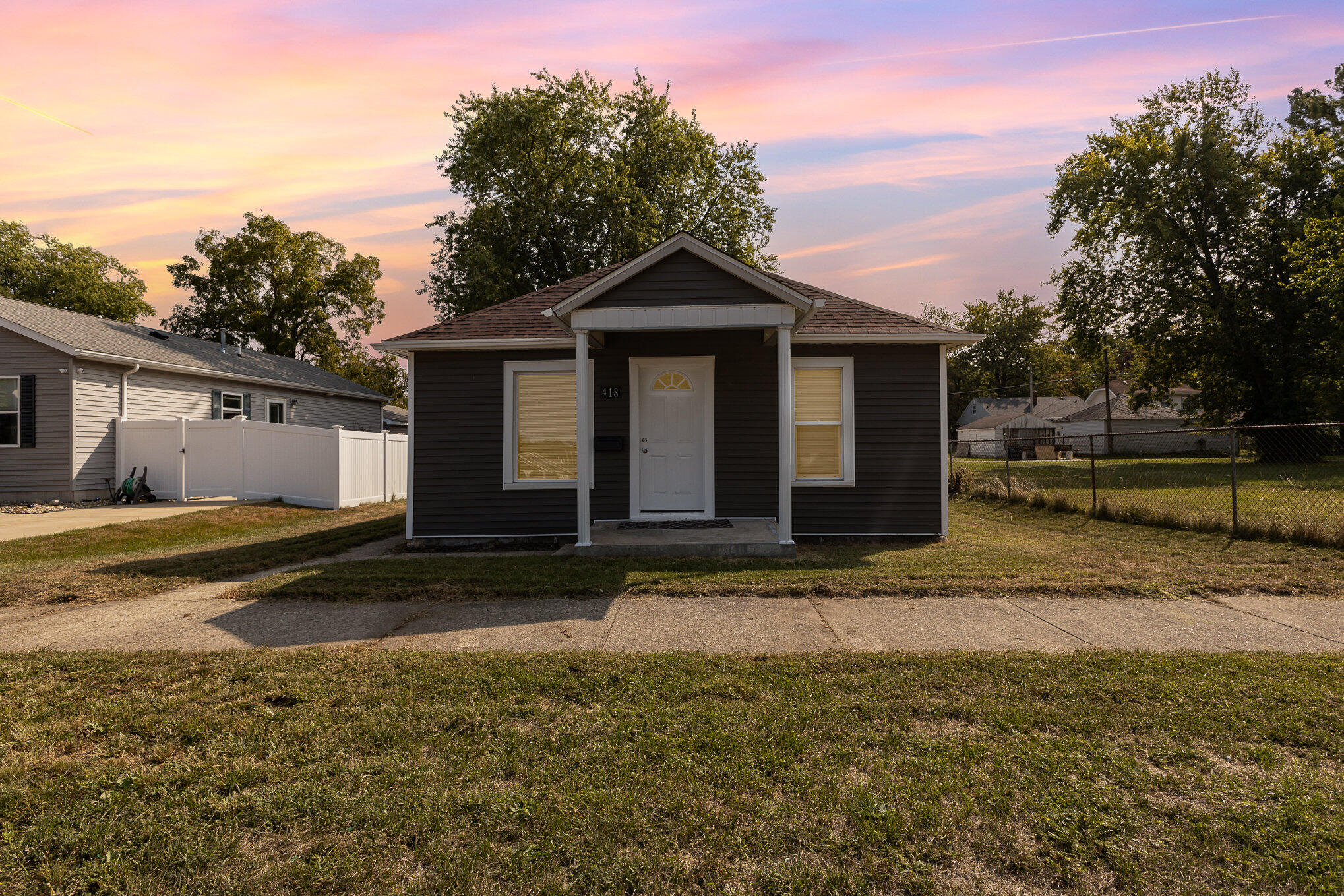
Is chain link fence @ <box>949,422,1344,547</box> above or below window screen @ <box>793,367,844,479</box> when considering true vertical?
below

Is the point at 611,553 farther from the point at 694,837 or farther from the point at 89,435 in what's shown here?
the point at 89,435

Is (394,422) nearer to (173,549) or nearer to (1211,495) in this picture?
(173,549)

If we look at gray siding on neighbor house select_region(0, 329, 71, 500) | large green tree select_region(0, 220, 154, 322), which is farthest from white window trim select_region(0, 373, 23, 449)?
large green tree select_region(0, 220, 154, 322)

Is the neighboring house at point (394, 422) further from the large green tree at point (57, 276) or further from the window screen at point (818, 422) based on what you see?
the window screen at point (818, 422)

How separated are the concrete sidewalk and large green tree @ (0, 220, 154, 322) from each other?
41.0 meters

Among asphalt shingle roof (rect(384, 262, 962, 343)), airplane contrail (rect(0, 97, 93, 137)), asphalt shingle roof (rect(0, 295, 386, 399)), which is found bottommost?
asphalt shingle roof (rect(384, 262, 962, 343))

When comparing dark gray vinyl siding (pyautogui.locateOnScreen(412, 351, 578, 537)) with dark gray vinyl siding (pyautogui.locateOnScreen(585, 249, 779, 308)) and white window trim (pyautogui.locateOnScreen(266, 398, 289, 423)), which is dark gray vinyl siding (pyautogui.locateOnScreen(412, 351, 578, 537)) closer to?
dark gray vinyl siding (pyautogui.locateOnScreen(585, 249, 779, 308))

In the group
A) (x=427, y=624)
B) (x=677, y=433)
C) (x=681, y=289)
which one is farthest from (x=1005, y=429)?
(x=427, y=624)

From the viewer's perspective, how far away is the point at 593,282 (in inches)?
378

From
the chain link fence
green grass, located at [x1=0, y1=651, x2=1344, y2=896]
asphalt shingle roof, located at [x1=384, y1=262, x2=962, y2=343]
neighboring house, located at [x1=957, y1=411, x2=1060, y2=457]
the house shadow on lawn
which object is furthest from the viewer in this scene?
neighboring house, located at [x1=957, y1=411, x2=1060, y2=457]

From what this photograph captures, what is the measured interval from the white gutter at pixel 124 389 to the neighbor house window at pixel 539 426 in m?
12.4

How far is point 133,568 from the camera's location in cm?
793

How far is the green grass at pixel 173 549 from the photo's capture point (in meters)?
6.95

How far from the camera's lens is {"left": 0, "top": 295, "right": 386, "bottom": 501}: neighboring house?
50.4 feet
